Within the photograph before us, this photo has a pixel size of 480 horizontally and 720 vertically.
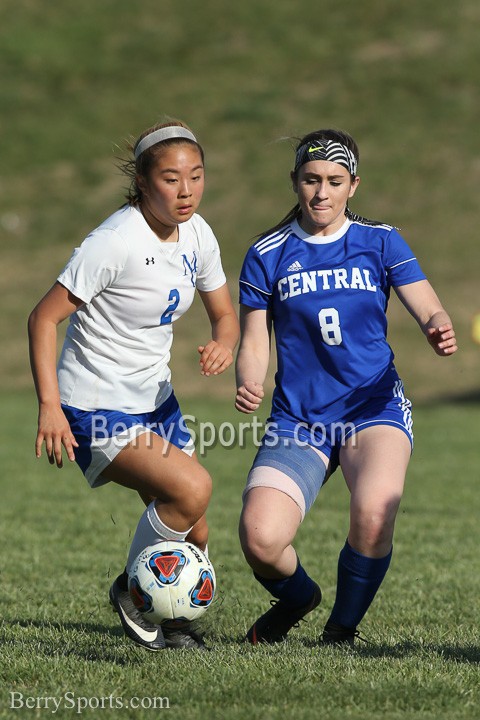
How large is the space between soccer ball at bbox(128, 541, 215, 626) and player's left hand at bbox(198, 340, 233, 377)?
0.77 m

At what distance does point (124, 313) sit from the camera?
500 centimetres

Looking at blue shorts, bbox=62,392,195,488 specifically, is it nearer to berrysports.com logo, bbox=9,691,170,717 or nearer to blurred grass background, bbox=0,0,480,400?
berrysports.com logo, bbox=9,691,170,717

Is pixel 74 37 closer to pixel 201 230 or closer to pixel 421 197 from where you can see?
pixel 421 197

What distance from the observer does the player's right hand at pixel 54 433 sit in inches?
180

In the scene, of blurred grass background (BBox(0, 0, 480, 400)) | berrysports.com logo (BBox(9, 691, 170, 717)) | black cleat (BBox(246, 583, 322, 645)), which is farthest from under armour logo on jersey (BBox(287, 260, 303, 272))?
blurred grass background (BBox(0, 0, 480, 400))

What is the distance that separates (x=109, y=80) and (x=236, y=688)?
35.4 m

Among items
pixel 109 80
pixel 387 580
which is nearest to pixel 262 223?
pixel 109 80

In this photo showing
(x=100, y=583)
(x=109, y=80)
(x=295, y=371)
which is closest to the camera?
(x=295, y=371)

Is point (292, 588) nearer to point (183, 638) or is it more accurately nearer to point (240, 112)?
point (183, 638)

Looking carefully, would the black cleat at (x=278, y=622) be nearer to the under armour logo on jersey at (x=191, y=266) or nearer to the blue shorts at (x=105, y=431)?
the blue shorts at (x=105, y=431)

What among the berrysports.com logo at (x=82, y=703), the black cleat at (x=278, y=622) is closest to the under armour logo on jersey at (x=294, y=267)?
the black cleat at (x=278, y=622)

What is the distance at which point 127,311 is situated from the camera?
499 cm

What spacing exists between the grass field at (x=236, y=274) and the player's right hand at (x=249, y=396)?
39.9 inches

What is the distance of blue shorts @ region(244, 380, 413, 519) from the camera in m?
5.04
